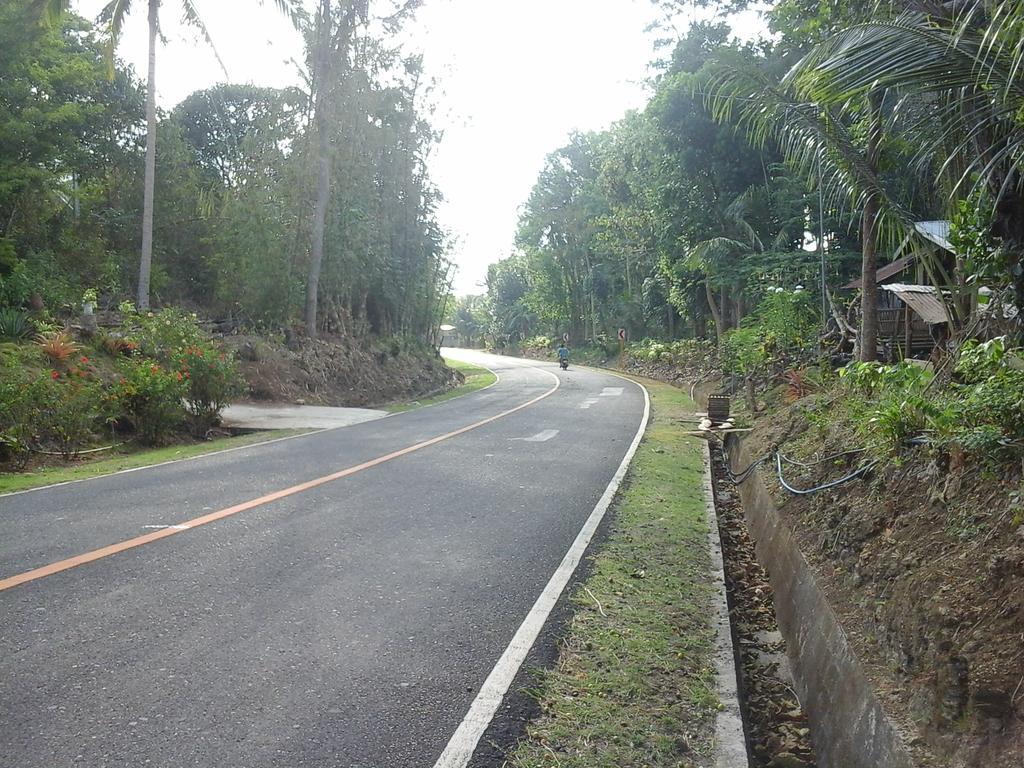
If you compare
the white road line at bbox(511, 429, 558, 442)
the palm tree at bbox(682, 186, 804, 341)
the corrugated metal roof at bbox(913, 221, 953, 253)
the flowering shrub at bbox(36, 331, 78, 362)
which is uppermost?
the palm tree at bbox(682, 186, 804, 341)

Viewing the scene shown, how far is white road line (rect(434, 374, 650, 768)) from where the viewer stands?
3100 millimetres

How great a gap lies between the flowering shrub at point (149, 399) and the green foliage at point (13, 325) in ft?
8.53

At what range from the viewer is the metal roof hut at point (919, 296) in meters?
8.28

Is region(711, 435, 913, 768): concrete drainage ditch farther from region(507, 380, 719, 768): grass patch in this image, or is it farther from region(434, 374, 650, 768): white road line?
region(434, 374, 650, 768): white road line

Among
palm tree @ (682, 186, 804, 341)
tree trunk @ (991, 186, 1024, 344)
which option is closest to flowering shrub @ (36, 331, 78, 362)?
tree trunk @ (991, 186, 1024, 344)

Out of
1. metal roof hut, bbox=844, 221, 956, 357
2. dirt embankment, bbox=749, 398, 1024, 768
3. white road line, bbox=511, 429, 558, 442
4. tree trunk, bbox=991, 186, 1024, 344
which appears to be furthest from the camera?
white road line, bbox=511, 429, 558, 442

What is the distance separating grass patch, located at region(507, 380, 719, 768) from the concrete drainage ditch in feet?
1.04

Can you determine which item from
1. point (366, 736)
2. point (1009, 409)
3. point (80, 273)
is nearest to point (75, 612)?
point (366, 736)

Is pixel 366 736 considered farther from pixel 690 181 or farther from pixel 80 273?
pixel 690 181

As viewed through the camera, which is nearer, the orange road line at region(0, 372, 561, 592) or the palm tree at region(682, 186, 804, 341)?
the orange road line at region(0, 372, 561, 592)

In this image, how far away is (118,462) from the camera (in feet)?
35.2

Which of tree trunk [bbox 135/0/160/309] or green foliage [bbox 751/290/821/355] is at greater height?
tree trunk [bbox 135/0/160/309]

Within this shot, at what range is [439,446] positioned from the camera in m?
12.2

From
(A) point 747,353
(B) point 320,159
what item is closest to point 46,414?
(B) point 320,159
